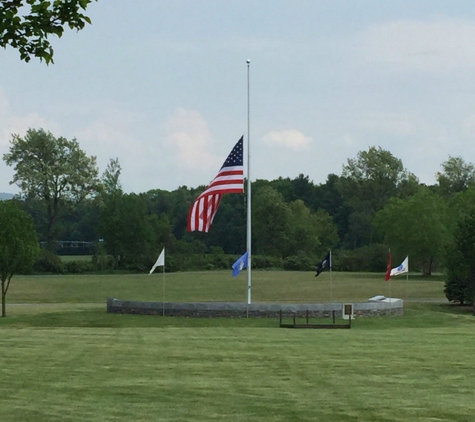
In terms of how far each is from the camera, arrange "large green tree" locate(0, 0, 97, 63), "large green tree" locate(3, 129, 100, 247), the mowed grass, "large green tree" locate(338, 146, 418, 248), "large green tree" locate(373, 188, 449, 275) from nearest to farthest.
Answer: "large green tree" locate(0, 0, 97, 63)
the mowed grass
"large green tree" locate(373, 188, 449, 275)
"large green tree" locate(3, 129, 100, 247)
"large green tree" locate(338, 146, 418, 248)

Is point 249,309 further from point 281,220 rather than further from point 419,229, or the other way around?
point 281,220

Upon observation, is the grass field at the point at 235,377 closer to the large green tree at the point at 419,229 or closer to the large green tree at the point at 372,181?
the large green tree at the point at 419,229

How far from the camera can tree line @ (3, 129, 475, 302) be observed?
78.2 m

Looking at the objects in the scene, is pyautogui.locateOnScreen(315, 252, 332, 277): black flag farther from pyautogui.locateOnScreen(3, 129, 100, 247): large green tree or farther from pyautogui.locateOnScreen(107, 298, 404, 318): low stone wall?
pyautogui.locateOnScreen(3, 129, 100, 247): large green tree

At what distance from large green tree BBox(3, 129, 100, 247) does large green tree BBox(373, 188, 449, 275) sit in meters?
29.6

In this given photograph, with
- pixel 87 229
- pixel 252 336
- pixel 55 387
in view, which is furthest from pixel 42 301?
pixel 87 229

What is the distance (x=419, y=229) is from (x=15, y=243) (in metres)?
45.1

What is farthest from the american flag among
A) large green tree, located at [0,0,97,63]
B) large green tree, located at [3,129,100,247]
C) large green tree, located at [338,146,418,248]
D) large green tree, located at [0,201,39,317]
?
large green tree, located at [338,146,418,248]

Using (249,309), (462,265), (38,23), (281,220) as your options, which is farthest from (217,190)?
(281,220)

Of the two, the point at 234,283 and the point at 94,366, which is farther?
Answer: the point at 234,283

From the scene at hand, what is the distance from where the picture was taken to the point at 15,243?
1630 inches

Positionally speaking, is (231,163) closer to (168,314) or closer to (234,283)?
(168,314)

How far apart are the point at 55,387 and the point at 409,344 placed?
11016 mm

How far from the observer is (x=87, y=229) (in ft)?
461
